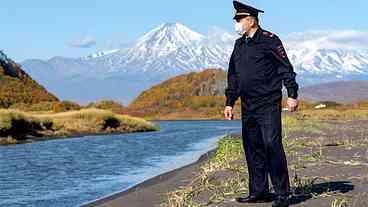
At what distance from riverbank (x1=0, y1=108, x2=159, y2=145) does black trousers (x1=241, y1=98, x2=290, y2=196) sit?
30376 millimetres

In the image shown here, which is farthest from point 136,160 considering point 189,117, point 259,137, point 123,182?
point 189,117

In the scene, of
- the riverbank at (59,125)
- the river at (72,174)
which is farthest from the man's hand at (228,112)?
the riverbank at (59,125)

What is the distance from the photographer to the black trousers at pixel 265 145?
9.20 m

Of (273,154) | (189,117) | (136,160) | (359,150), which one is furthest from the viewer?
(189,117)

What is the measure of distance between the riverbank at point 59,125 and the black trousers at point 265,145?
3038 centimetres

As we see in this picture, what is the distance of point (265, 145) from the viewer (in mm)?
9242

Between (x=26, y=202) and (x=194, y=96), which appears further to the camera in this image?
A: (x=194, y=96)

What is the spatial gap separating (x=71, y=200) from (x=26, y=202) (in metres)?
0.78

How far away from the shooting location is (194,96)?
182 meters

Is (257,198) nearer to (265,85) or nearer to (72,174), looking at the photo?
(265,85)

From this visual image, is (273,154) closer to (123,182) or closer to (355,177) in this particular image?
(355,177)

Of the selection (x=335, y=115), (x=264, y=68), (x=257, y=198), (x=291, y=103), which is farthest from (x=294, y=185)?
(x=335, y=115)

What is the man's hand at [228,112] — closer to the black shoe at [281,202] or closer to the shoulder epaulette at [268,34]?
the shoulder epaulette at [268,34]

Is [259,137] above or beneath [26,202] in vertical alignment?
above
